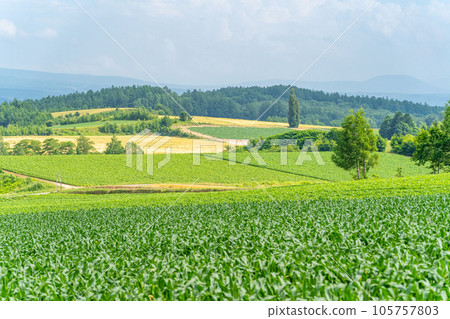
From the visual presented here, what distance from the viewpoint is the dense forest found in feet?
144

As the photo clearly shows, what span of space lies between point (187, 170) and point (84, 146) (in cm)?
3259

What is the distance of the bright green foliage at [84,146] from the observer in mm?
94812

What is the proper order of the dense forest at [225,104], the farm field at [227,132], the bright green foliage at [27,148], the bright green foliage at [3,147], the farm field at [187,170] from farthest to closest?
the bright green foliage at [3,147] < the bright green foliage at [27,148] < the farm field at [187,170] < the farm field at [227,132] < the dense forest at [225,104]

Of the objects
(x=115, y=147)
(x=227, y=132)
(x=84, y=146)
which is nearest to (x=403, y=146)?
(x=227, y=132)

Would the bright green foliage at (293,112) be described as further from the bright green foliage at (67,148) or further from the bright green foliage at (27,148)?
the bright green foliage at (27,148)

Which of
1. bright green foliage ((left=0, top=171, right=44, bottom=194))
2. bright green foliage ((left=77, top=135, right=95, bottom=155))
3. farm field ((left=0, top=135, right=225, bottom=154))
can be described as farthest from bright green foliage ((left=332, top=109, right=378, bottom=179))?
bright green foliage ((left=77, top=135, right=95, bottom=155))

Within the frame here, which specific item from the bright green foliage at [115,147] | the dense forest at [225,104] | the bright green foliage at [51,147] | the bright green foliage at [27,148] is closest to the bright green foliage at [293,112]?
the dense forest at [225,104]

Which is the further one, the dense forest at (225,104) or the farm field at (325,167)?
the farm field at (325,167)

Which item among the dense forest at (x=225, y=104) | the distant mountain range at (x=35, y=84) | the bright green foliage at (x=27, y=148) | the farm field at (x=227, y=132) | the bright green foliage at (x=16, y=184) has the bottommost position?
the bright green foliage at (x=16, y=184)

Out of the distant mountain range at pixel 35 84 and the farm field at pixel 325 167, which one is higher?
the distant mountain range at pixel 35 84

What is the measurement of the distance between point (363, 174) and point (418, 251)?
58731 mm

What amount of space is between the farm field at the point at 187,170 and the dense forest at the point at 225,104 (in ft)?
35.3

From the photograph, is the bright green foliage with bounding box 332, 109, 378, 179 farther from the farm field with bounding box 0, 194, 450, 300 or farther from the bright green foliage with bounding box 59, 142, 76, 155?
the bright green foliage with bounding box 59, 142, 76, 155

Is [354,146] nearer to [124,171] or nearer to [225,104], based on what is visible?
[225,104]
